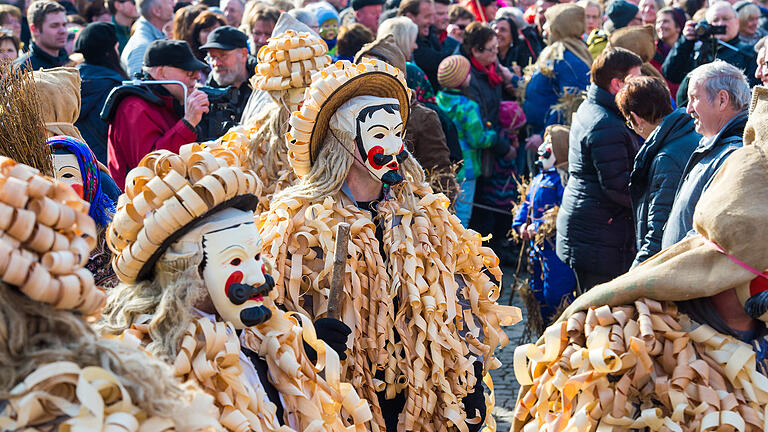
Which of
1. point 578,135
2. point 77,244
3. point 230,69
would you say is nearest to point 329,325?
point 77,244

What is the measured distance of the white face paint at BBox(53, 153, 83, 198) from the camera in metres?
3.69

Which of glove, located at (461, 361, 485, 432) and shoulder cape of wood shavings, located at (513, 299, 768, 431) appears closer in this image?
shoulder cape of wood shavings, located at (513, 299, 768, 431)

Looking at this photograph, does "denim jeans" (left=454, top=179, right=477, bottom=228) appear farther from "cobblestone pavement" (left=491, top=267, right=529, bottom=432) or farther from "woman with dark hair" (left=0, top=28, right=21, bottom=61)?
"woman with dark hair" (left=0, top=28, right=21, bottom=61)

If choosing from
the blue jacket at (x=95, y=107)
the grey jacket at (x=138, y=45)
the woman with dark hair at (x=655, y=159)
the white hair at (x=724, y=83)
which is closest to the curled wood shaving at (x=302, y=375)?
the woman with dark hair at (x=655, y=159)

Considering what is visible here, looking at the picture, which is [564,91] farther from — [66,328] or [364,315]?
[66,328]

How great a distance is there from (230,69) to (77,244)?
498 cm

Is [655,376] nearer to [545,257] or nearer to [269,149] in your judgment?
[269,149]

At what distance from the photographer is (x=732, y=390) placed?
9.21 feet

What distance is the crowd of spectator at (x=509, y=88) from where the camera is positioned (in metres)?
4.94

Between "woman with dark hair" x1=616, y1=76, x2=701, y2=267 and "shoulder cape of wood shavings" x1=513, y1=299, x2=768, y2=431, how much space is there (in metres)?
1.90

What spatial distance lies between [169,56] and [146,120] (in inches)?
20.7

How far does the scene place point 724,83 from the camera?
14.5 ft

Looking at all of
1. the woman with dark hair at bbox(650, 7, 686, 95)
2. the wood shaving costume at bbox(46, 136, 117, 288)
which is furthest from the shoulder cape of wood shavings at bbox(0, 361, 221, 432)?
the woman with dark hair at bbox(650, 7, 686, 95)

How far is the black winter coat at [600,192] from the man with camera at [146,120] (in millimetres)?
2217
